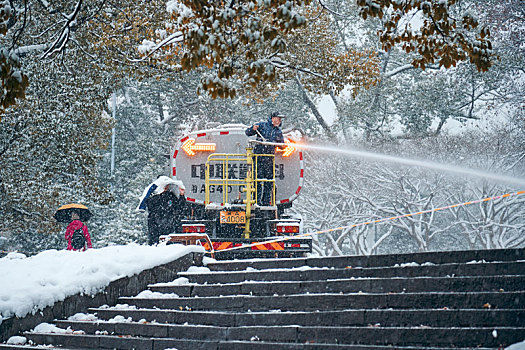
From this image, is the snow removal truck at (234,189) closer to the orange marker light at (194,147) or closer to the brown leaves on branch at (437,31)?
the orange marker light at (194,147)

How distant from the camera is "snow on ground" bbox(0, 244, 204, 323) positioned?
23.0 feet

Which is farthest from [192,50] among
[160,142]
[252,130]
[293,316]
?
[160,142]

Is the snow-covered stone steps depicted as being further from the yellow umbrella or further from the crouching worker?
the yellow umbrella

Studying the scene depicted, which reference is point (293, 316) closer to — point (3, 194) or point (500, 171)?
point (3, 194)

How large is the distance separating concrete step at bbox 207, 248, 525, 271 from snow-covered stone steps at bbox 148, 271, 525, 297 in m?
0.72

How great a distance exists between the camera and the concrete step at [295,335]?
18.3 ft

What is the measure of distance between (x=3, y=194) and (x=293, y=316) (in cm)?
1443

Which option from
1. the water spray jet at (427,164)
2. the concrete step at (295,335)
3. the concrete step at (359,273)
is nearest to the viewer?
the concrete step at (295,335)

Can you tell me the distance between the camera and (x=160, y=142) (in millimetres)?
36219

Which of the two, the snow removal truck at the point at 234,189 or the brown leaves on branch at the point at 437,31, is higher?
the brown leaves on branch at the point at 437,31

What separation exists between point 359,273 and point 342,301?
2.93 feet

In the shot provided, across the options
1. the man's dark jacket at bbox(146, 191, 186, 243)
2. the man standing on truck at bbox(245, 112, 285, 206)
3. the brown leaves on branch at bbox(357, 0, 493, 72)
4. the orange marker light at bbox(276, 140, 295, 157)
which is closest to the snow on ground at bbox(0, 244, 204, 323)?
the man's dark jacket at bbox(146, 191, 186, 243)

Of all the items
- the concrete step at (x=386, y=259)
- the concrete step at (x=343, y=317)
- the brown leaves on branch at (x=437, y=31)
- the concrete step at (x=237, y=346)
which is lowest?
the concrete step at (x=237, y=346)

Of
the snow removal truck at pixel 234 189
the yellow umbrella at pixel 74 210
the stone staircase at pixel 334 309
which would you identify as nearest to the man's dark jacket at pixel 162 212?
the snow removal truck at pixel 234 189
